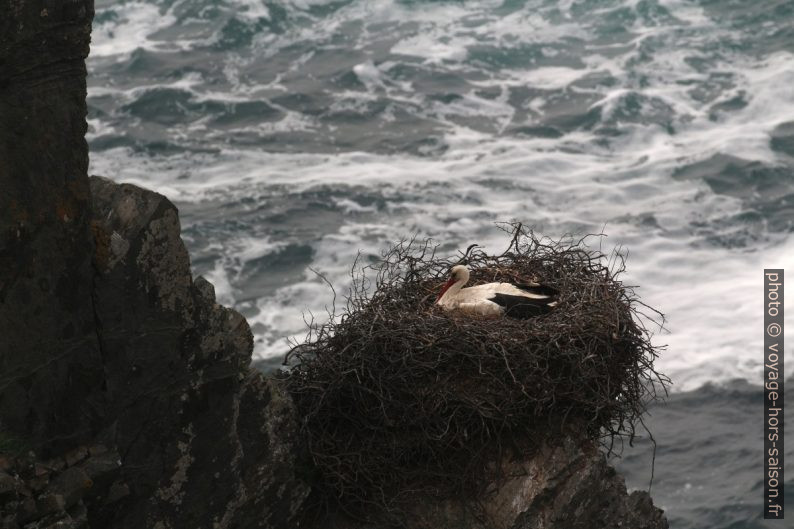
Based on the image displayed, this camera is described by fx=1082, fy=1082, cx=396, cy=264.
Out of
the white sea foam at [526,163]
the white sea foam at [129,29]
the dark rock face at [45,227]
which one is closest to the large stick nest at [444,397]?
the dark rock face at [45,227]

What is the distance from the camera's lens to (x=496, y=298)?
8.90 meters

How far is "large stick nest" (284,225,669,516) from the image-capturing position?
299 inches

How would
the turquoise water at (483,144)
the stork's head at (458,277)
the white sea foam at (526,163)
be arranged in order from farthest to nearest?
the white sea foam at (526,163)
the turquoise water at (483,144)
the stork's head at (458,277)

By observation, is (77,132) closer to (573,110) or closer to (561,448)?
(561,448)

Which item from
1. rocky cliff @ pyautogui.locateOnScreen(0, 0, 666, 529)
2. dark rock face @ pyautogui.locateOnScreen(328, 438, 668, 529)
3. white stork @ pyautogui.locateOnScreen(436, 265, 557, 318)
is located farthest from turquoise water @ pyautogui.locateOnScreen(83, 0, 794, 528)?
rocky cliff @ pyautogui.locateOnScreen(0, 0, 666, 529)

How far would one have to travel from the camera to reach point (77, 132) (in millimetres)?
6020

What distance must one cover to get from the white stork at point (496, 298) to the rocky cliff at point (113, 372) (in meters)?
1.37

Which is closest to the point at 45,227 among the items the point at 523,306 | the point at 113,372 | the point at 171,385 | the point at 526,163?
the point at 113,372

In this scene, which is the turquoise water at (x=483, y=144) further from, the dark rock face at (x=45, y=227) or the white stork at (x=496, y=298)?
the dark rock face at (x=45, y=227)

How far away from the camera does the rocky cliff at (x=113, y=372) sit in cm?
582

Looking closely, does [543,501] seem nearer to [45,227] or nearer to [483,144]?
[45,227]

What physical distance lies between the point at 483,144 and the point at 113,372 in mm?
25509

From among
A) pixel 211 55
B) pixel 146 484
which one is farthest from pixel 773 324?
pixel 211 55

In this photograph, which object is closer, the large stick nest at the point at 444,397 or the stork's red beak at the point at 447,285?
the large stick nest at the point at 444,397
